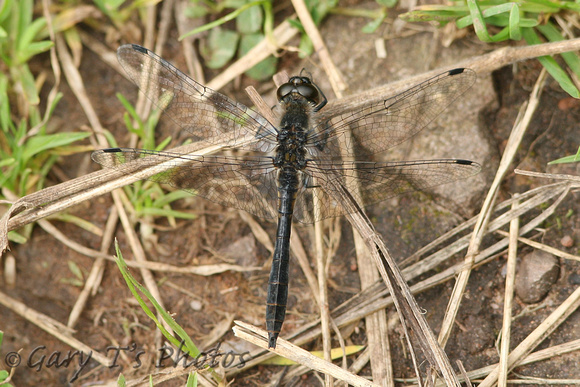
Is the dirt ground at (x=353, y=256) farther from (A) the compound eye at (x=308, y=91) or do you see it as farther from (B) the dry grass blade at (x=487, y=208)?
(A) the compound eye at (x=308, y=91)

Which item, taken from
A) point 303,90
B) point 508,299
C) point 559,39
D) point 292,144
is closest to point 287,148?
point 292,144

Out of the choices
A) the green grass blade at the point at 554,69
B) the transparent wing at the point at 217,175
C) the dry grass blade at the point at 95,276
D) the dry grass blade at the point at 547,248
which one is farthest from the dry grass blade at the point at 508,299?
the dry grass blade at the point at 95,276

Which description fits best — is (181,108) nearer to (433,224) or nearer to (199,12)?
(199,12)

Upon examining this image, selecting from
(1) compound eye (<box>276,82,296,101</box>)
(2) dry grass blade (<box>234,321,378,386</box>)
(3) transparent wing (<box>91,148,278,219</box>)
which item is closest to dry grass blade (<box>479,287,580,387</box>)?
(2) dry grass blade (<box>234,321,378,386</box>)

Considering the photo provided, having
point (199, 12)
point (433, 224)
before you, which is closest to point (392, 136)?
point (433, 224)

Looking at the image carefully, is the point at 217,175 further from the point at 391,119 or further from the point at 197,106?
the point at 391,119

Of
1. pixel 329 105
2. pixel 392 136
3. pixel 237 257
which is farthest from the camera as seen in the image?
pixel 237 257
